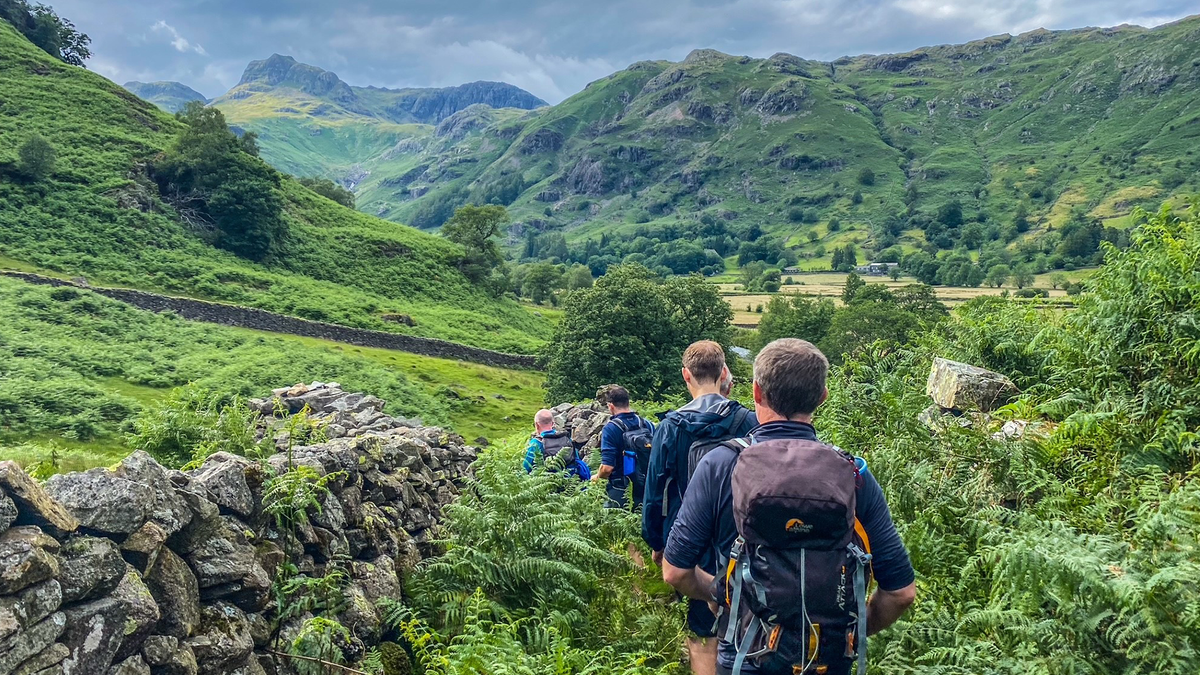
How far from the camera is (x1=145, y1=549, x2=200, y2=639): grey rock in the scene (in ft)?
15.0

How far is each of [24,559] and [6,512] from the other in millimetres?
308

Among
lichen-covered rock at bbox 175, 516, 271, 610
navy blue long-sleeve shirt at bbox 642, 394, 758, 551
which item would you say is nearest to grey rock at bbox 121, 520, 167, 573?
lichen-covered rock at bbox 175, 516, 271, 610

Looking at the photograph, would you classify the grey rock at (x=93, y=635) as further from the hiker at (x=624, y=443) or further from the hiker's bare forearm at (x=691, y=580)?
the hiker at (x=624, y=443)

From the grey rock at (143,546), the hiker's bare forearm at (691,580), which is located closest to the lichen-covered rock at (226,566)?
the grey rock at (143,546)

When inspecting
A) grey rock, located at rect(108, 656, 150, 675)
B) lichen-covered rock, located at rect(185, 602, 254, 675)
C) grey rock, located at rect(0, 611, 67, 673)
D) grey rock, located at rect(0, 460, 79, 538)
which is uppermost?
grey rock, located at rect(0, 460, 79, 538)

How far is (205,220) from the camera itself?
177 feet

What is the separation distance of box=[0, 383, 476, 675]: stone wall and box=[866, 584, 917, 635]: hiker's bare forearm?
4.27m

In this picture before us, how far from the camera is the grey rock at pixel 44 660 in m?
3.67

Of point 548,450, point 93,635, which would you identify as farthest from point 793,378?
point 548,450

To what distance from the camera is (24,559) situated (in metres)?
3.75

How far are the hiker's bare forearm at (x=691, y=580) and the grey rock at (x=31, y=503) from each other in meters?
3.80

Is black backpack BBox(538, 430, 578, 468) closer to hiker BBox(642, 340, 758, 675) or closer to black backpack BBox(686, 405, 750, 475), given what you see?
hiker BBox(642, 340, 758, 675)

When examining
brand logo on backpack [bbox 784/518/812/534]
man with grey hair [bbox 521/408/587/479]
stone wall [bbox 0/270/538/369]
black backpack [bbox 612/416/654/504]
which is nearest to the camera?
brand logo on backpack [bbox 784/518/812/534]

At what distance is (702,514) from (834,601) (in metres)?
0.81
